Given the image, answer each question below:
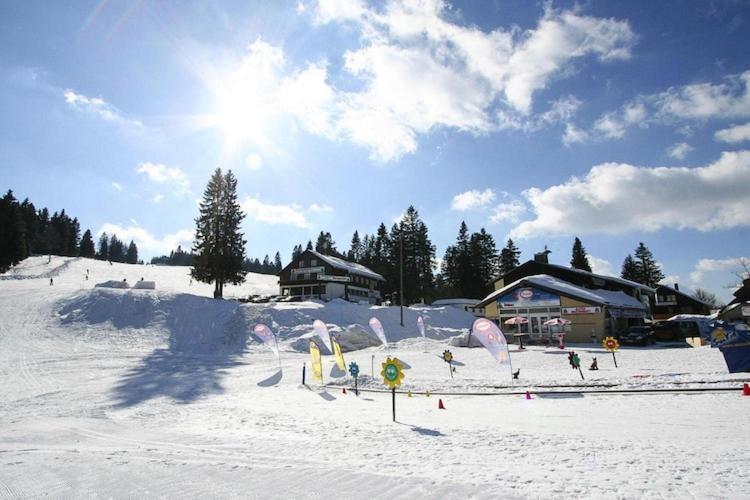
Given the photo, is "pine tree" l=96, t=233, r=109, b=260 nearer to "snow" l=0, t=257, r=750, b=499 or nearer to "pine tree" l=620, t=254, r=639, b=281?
"snow" l=0, t=257, r=750, b=499

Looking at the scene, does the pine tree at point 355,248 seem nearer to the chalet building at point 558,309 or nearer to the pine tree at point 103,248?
the chalet building at point 558,309

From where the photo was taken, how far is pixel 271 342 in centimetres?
2389

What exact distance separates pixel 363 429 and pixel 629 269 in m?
88.5

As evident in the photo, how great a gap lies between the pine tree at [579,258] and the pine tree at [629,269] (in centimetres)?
743

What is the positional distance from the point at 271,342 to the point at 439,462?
60.1 feet

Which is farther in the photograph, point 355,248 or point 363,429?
point 355,248

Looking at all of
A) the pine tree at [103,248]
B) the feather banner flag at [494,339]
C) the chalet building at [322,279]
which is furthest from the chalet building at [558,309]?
the pine tree at [103,248]

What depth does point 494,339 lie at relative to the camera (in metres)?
16.2

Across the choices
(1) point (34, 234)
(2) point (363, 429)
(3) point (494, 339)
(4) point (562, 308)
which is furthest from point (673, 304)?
(1) point (34, 234)

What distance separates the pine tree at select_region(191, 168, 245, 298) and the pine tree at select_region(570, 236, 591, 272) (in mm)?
64185

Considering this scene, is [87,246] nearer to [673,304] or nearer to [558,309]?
[558,309]

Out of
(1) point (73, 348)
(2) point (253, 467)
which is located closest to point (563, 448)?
(2) point (253, 467)

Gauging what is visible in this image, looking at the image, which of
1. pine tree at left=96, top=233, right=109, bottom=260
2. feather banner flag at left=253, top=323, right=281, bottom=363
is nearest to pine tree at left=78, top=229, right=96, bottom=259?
pine tree at left=96, top=233, right=109, bottom=260

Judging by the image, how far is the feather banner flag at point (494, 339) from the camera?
1595cm
